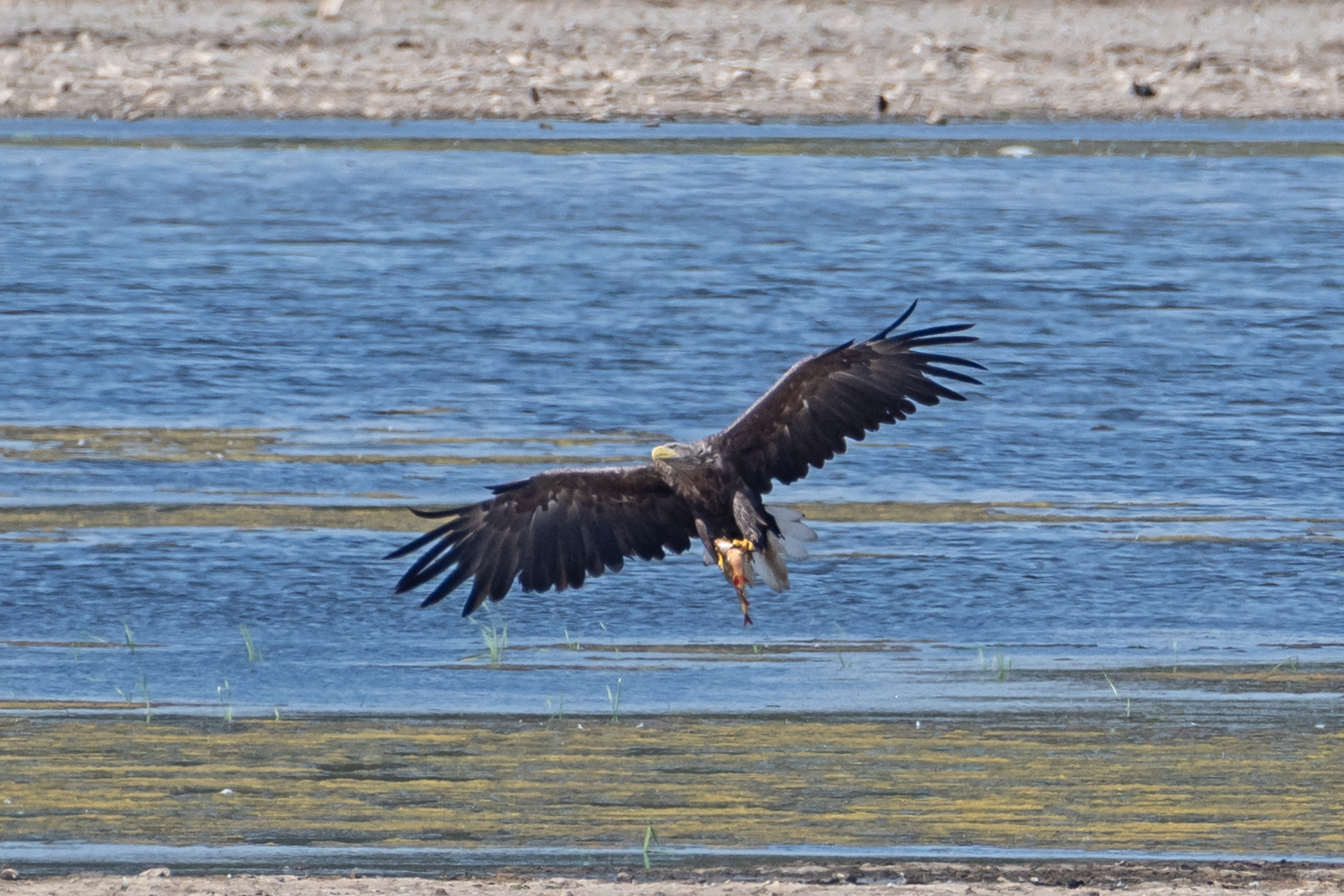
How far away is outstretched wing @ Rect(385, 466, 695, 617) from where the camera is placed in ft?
26.3

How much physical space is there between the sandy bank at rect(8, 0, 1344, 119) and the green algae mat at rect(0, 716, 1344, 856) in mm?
19651

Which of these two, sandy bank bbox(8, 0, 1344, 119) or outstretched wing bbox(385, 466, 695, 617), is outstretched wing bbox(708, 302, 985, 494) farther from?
sandy bank bbox(8, 0, 1344, 119)

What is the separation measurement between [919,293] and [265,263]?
5.31 metres

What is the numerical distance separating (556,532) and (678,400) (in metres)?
5.70

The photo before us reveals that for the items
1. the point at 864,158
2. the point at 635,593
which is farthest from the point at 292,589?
the point at 864,158

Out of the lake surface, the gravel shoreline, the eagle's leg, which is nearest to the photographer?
the gravel shoreline

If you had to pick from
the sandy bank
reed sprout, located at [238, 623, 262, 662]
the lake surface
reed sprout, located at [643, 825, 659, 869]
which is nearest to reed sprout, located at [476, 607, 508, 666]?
the lake surface

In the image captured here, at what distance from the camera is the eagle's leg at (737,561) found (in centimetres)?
770

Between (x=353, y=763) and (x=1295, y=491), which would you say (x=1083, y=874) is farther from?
(x=1295, y=491)

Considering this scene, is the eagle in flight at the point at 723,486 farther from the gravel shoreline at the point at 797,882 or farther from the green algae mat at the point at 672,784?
the gravel shoreline at the point at 797,882

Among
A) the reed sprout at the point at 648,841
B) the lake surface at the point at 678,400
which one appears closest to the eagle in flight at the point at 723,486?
the lake surface at the point at 678,400

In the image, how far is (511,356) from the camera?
15.4 meters

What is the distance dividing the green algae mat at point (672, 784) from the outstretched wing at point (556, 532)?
496 mm

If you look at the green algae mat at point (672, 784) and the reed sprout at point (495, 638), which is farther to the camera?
the reed sprout at point (495, 638)
